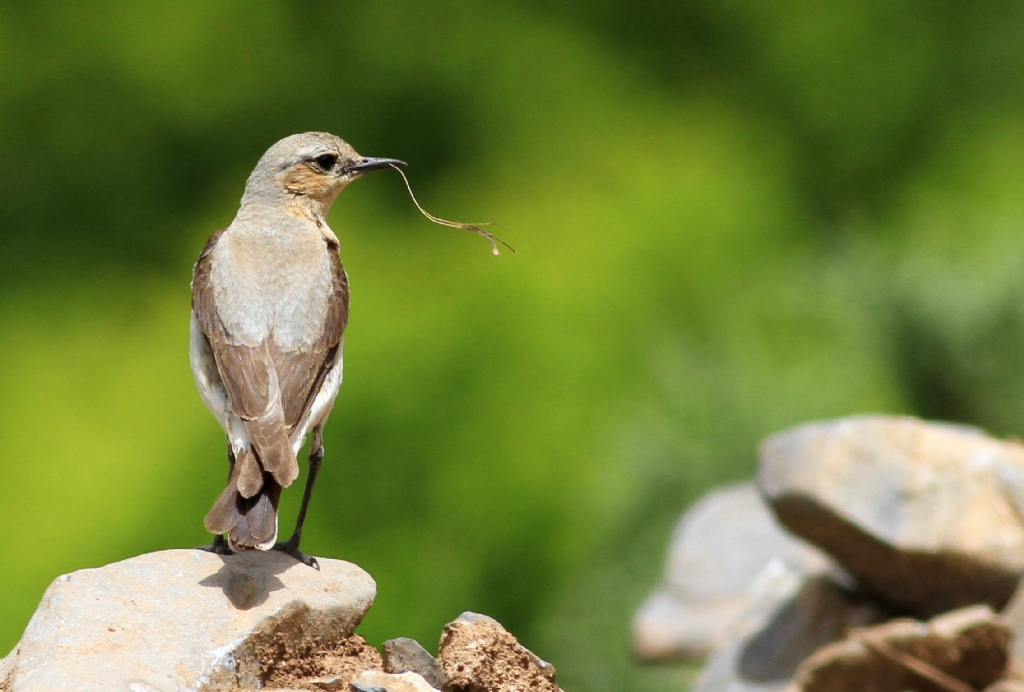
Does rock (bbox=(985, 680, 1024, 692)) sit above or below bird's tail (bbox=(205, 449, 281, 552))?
below

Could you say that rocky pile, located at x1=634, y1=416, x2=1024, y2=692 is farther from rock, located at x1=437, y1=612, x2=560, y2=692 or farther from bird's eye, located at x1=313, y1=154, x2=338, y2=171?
bird's eye, located at x1=313, y1=154, x2=338, y2=171

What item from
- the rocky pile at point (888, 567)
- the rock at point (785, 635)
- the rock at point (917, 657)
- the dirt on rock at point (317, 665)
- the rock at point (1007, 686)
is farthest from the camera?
the rock at point (785, 635)

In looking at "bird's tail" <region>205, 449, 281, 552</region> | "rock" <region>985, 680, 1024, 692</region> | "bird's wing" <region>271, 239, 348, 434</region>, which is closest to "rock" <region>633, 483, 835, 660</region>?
"rock" <region>985, 680, 1024, 692</region>

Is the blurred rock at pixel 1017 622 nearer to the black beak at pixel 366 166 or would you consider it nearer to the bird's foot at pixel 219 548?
the black beak at pixel 366 166

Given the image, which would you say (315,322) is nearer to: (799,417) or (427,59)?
(799,417)

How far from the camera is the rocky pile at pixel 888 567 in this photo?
5395 millimetres

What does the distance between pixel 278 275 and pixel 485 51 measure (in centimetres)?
599

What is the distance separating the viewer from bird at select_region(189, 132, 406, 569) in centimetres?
369

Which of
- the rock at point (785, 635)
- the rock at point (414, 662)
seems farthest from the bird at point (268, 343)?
the rock at point (785, 635)

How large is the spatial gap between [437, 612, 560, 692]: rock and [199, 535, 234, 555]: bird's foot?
0.72m

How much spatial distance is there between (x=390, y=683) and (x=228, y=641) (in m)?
0.37

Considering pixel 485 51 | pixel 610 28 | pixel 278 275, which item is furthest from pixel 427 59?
pixel 278 275

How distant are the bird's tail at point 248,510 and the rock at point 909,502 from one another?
9.50ft

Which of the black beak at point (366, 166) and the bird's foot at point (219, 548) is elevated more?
the black beak at point (366, 166)
